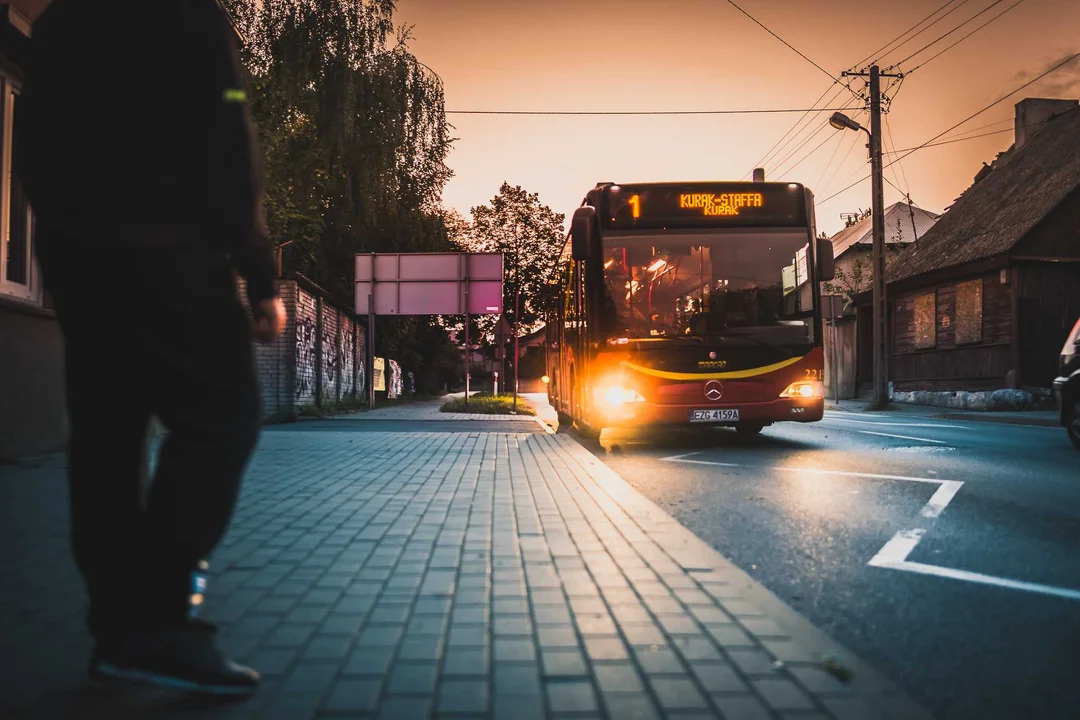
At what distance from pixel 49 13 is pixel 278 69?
14888 mm

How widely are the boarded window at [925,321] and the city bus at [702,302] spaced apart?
19784 mm

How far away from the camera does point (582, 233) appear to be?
10352mm

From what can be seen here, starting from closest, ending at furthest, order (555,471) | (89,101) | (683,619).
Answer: (89,101)
(683,619)
(555,471)

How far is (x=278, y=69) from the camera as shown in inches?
631

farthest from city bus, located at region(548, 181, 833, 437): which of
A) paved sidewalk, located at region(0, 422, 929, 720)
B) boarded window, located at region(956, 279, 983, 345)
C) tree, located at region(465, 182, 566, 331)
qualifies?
tree, located at region(465, 182, 566, 331)

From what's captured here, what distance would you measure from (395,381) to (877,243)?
22.8 metres

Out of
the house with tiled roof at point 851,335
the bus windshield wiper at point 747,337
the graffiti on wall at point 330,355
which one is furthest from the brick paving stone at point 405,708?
the house with tiled roof at point 851,335

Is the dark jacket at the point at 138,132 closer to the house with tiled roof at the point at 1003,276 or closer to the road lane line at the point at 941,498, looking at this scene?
the road lane line at the point at 941,498

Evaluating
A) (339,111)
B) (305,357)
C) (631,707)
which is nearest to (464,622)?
(631,707)

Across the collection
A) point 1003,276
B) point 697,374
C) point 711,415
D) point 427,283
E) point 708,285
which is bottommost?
point 711,415

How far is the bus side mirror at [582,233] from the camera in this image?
10352 mm

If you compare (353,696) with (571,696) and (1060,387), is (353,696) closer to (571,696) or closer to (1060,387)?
(571,696)

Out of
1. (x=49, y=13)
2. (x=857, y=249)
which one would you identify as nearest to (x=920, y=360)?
(x=857, y=249)

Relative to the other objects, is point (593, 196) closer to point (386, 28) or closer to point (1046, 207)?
point (386, 28)
